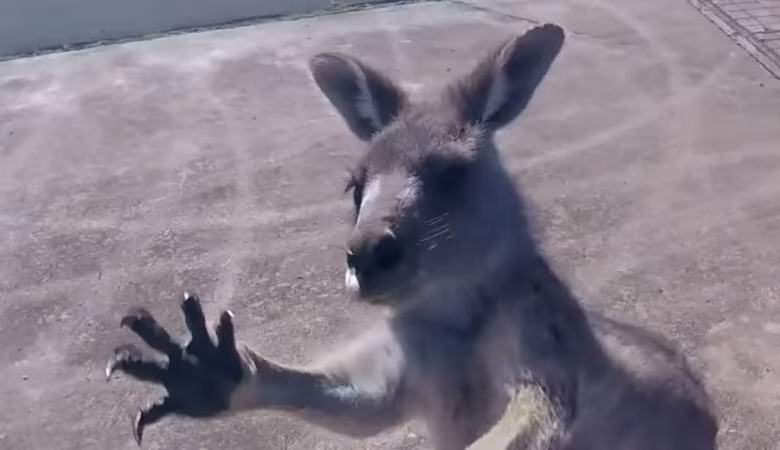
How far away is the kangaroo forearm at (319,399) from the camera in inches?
139

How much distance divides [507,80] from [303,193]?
3450 mm

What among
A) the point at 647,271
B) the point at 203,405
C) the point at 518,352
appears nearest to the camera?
the point at 203,405

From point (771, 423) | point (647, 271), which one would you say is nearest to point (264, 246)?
point (647, 271)

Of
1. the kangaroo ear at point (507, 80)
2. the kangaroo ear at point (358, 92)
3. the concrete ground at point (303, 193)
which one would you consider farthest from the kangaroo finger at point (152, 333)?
the concrete ground at point (303, 193)

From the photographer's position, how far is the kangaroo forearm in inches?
139

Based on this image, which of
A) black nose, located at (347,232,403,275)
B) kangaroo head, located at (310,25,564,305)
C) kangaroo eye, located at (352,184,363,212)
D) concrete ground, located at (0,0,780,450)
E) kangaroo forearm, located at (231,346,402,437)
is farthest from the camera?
concrete ground, located at (0,0,780,450)

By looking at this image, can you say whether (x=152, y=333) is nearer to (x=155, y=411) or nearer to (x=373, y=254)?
(x=155, y=411)

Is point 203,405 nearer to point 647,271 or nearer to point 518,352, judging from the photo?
point 518,352

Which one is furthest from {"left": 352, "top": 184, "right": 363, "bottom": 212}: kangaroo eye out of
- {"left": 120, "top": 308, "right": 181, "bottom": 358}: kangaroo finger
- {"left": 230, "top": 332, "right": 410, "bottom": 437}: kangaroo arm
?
{"left": 120, "top": 308, "right": 181, "bottom": 358}: kangaroo finger

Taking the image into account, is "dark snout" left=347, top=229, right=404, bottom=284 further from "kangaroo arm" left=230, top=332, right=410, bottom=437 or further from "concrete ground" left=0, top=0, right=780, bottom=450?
"concrete ground" left=0, top=0, right=780, bottom=450

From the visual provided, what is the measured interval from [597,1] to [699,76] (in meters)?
1.47

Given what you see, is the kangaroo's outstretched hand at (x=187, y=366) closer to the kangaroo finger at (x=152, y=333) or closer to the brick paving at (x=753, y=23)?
the kangaroo finger at (x=152, y=333)

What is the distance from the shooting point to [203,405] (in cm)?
330

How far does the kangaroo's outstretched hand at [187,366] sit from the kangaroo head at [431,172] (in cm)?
42
